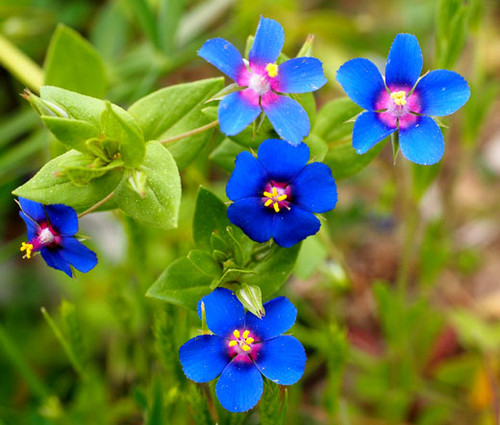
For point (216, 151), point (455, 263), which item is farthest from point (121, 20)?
point (455, 263)

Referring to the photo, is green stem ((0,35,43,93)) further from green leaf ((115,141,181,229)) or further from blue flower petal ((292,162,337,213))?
blue flower petal ((292,162,337,213))

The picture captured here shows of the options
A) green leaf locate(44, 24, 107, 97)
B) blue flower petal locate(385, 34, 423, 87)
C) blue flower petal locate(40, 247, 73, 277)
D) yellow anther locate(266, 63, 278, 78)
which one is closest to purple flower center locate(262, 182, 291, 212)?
yellow anther locate(266, 63, 278, 78)

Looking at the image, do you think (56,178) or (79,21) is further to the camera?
(79,21)

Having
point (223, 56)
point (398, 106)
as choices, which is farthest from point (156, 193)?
point (398, 106)

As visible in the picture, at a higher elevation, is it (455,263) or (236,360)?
(236,360)

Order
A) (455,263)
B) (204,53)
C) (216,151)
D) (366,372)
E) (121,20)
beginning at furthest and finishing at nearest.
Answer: (121,20) < (455,263) < (366,372) < (216,151) < (204,53)

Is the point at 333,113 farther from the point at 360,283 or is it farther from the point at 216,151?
the point at 360,283
